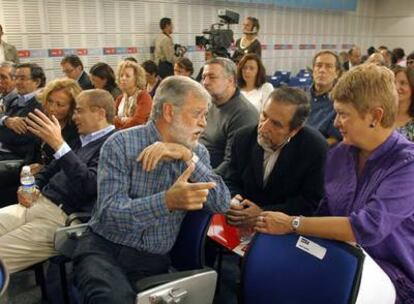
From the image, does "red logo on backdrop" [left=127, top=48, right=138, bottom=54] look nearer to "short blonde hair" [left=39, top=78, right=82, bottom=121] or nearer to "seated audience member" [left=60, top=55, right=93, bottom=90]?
"seated audience member" [left=60, top=55, right=93, bottom=90]

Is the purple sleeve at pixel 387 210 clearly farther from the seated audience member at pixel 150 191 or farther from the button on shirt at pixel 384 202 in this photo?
the seated audience member at pixel 150 191

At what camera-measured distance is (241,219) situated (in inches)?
73.4

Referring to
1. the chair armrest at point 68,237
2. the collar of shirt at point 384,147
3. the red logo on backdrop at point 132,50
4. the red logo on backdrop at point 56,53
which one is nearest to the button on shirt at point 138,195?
the chair armrest at point 68,237

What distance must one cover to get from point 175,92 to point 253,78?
8.04 feet

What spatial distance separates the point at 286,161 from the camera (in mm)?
1927

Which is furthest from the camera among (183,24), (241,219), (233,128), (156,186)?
(183,24)

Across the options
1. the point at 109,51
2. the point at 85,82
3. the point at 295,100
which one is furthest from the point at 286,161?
the point at 109,51

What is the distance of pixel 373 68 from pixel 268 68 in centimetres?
831

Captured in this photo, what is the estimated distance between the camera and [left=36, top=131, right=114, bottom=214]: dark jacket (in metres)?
1.95

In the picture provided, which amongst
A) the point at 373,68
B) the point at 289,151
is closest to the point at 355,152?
the point at 373,68

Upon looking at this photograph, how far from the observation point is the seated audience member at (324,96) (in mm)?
2875

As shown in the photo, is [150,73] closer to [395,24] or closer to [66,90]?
[66,90]

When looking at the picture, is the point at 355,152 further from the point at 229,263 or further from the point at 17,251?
the point at 17,251

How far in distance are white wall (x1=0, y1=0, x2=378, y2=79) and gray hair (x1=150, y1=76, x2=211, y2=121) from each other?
472 cm
